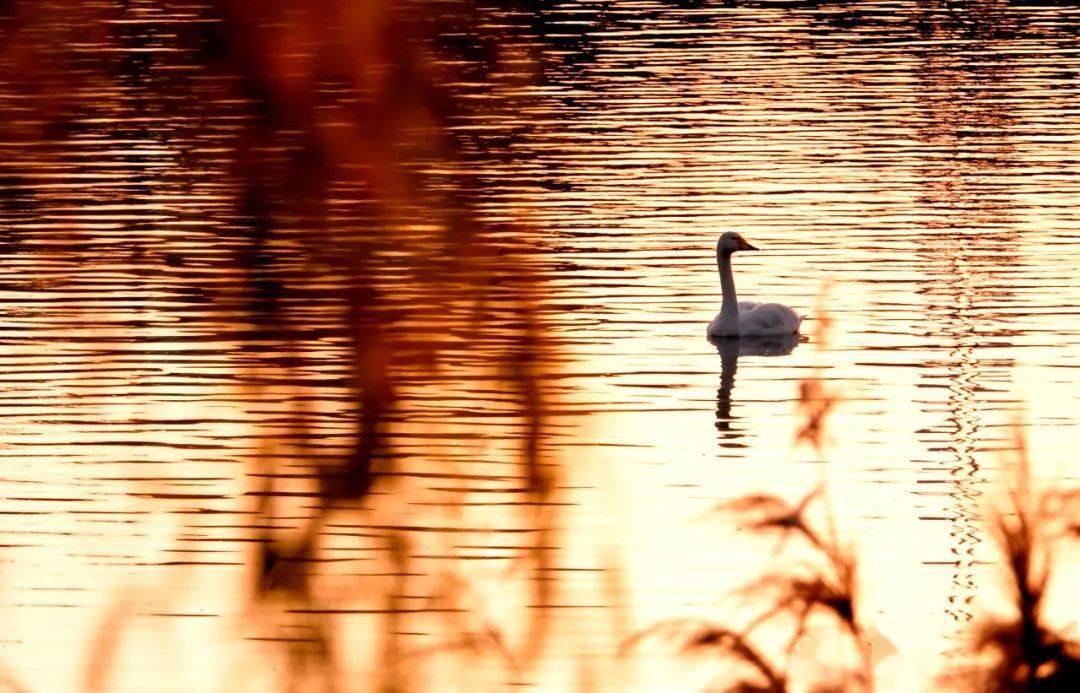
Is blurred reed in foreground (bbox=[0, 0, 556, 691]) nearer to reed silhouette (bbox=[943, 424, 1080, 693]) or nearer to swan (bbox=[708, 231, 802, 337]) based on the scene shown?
reed silhouette (bbox=[943, 424, 1080, 693])

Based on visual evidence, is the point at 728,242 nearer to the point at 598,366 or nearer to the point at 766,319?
the point at 766,319

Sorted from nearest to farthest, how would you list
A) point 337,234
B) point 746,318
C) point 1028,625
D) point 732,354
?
1. point 337,234
2. point 1028,625
3. point 732,354
4. point 746,318

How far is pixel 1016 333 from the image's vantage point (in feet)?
54.3

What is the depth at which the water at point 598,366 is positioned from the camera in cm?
347

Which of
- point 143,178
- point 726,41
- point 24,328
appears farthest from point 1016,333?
point 726,41

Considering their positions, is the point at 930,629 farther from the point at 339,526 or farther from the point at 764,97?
the point at 764,97

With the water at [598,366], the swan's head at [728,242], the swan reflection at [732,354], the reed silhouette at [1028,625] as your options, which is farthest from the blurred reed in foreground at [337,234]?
the swan's head at [728,242]

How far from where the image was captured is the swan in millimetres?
16719

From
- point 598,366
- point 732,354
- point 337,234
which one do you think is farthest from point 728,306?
point 337,234

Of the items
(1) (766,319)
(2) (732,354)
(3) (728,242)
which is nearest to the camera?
(2) (732,354)

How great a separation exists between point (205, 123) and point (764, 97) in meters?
28.8

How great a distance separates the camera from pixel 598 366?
15195 mm

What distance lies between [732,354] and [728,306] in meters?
0.59

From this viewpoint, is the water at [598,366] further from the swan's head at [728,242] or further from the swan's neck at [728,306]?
the swan's head at [728,242]
